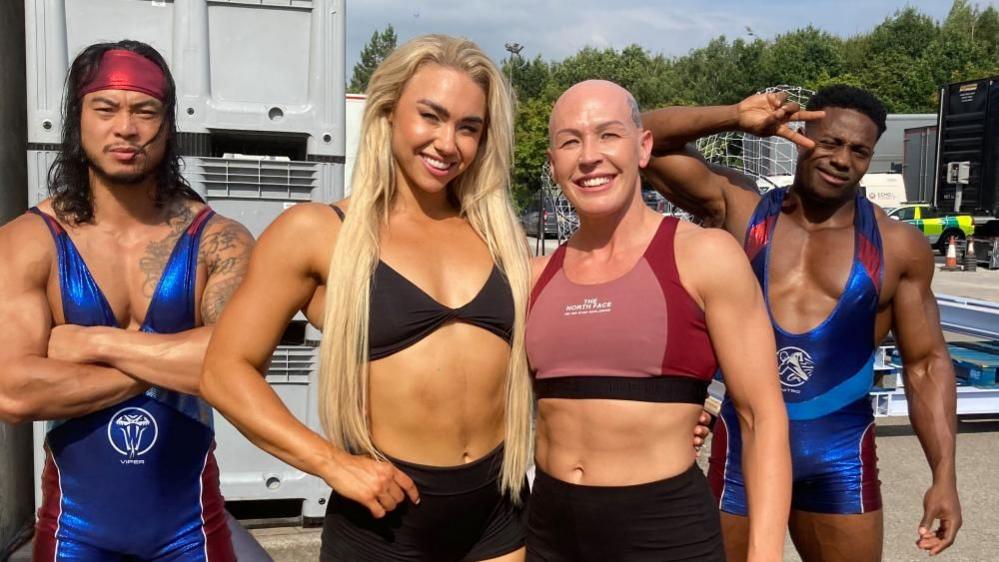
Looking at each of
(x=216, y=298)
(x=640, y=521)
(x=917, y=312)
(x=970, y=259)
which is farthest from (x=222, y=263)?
(x=970, y=259)

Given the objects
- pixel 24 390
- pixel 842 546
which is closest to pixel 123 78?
pixel 24 390

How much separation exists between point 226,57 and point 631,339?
3043mm

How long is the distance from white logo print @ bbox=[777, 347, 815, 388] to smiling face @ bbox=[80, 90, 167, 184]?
7.63 ft

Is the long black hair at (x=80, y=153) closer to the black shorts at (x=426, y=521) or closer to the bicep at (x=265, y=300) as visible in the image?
the bicep at (x=265, y=300)

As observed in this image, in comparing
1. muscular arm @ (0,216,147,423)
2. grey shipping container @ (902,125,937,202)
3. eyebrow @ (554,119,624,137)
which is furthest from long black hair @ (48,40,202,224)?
grey shipping container @ (902,125,937,202)

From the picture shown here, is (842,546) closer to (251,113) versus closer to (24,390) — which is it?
(24,390)

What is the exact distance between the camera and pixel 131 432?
2766 millimetres

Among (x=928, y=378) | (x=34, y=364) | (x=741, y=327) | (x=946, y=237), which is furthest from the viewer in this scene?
(x=946, y=237)

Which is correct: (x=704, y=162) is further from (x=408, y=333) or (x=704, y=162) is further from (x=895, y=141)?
(x=895, y=141)

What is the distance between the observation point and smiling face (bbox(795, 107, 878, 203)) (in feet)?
11.1

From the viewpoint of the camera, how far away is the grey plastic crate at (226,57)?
169 inches

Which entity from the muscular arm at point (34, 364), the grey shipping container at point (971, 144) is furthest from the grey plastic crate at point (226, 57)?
the grey shipping container at point (971, 144)

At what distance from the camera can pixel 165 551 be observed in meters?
2.81

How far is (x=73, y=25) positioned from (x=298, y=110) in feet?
3.68
